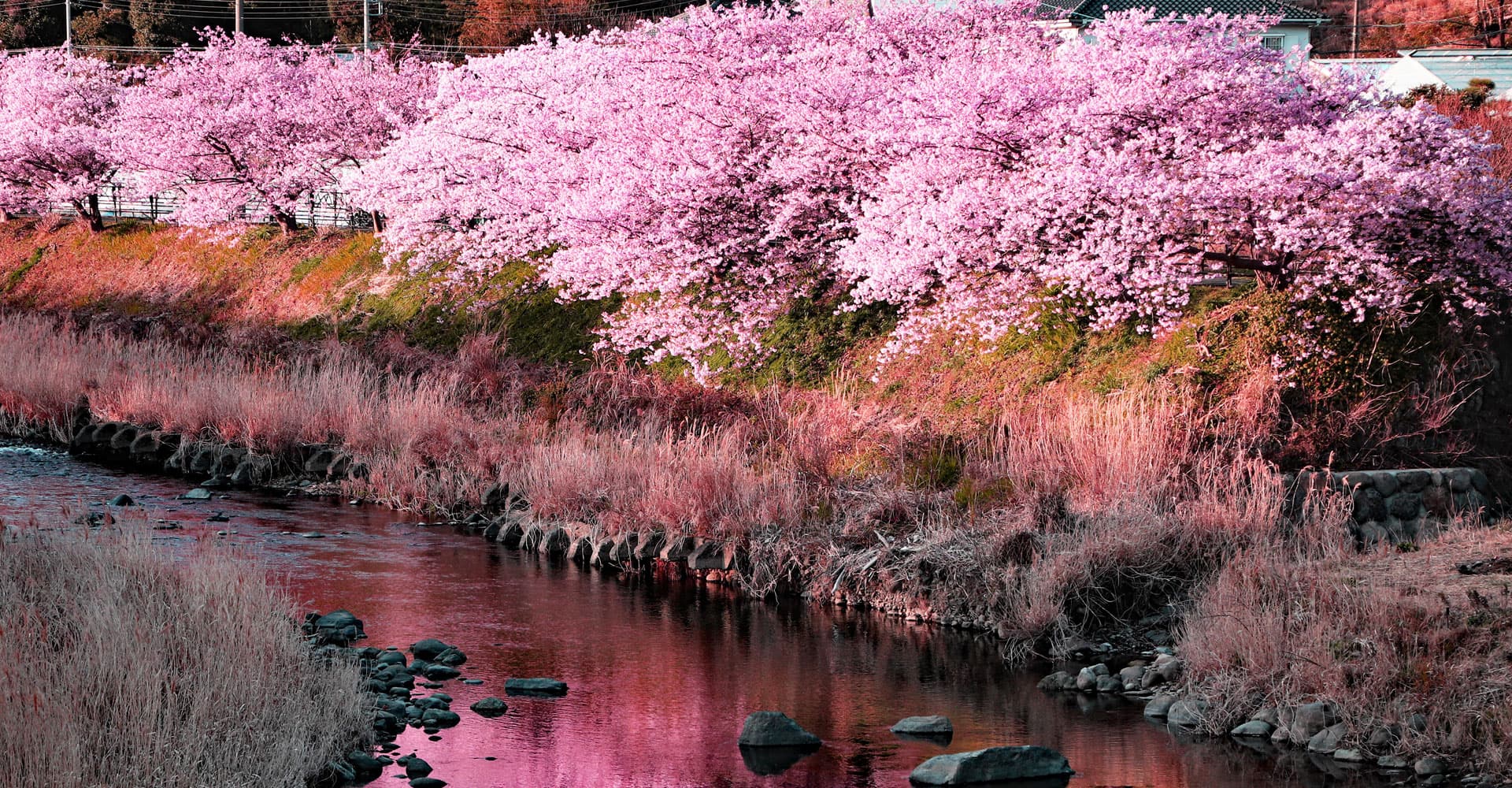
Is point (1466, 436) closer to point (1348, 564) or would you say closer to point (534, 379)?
point (1348, 564)

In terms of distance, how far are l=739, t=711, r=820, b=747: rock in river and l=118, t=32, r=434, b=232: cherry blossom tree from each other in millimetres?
24382

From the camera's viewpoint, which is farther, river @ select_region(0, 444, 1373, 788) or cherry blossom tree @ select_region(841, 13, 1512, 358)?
cherry blossom tree @ select_region(841, 13, 1512, 358)

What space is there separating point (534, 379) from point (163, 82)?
18.2m

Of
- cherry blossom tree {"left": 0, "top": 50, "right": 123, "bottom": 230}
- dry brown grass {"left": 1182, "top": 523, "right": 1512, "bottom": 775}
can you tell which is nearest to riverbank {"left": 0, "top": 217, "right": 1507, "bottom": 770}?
dry brown grass {"left": 1182, "top": 523, "right": 1512, "bottom": 775}

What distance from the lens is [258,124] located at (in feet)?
110

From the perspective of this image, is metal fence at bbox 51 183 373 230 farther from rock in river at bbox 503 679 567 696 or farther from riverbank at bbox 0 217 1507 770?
rock in river at bbox 503 679 567 696

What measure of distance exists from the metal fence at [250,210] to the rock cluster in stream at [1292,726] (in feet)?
88.5

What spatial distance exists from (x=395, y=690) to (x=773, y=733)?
9.61 ft

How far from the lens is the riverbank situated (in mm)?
12445

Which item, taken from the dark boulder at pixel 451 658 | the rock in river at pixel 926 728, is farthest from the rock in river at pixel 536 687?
the rock in river at pixel 926 728

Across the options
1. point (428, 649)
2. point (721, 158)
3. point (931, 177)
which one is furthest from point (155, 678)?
point (721, 158)

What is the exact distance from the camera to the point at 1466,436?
15586mm

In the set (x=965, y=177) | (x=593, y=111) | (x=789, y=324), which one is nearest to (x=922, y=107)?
(x=965, y=177)

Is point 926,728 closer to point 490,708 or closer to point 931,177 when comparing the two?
point 490,708
